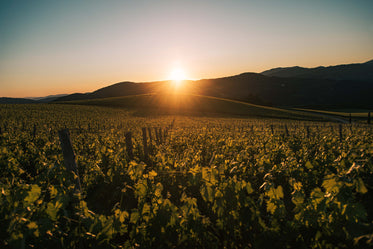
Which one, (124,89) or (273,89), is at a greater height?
(124,89)

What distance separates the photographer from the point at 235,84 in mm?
142500

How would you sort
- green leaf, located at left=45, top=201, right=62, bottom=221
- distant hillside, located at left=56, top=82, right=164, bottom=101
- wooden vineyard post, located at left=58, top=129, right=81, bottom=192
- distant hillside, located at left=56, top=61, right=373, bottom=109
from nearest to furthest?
green leaf, located at left=45, top=201, right=62, bottom=221 → wooden vineyard post, located at left=58, top=129, right=81, bottom=192 → distant hillside, located at left=56, top=61, right=373, bottom=109 → distant hillside, located at left=56, top=82, right=164, bottom=101

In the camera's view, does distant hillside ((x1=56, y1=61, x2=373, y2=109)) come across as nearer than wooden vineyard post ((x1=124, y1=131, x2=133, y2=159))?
No

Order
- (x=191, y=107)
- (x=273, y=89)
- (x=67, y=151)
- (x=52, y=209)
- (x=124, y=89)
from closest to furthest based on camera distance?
(x=52, y=209), (x=67, y=151), (x=191, y=107), (x=273, y=89), (x=124, y=89)

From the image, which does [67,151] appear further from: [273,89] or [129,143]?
[273,89]

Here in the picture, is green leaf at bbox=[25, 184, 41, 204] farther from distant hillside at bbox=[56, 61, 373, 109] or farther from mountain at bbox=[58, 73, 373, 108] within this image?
distant hillside at bbox=[56, 61, 373, 109]

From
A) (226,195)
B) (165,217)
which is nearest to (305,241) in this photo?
(226,195)

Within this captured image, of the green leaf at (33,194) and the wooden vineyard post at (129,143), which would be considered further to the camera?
the wooden vineyard post at (129,143)

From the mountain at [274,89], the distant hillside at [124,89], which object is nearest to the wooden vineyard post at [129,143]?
the mountain at [274,89]

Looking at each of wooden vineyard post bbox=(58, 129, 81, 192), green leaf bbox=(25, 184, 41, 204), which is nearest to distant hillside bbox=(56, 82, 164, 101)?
wooden vineyard post bbox=(58, 129, 81, 192)

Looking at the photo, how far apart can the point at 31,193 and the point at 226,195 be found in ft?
9.08

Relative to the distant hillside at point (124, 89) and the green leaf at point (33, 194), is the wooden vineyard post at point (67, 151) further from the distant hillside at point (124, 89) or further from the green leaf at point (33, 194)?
the distant hillside at point (124, 89)

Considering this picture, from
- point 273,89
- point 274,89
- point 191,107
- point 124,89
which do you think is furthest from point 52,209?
point 124,89

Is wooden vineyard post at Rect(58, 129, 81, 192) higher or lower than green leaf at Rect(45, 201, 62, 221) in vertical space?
higher
